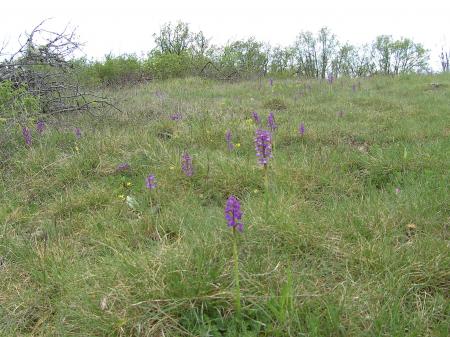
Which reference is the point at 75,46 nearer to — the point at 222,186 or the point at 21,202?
the point at 21,202

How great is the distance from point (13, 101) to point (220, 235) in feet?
13.5

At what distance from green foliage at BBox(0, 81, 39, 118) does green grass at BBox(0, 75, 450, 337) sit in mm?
377

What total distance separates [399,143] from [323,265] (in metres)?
2.92

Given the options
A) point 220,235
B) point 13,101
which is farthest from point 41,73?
point 220,235

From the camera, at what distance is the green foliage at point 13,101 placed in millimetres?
4650

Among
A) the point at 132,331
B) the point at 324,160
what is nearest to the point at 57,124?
the point at 324,160

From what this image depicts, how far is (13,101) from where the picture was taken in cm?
Answer: 491

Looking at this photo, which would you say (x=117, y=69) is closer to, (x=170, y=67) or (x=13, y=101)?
(x=170, y=67)

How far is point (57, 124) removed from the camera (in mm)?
5301

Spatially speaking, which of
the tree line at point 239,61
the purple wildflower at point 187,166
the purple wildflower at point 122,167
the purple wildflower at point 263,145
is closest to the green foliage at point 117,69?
the tree line at point 239,61

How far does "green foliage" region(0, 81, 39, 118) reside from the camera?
465 centimetres

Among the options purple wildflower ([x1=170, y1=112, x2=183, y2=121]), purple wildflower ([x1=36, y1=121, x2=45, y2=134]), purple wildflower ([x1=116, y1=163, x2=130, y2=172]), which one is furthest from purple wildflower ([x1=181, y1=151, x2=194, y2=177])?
purple wildflower ([x1=36, y1=121, x2=45, y2=134])

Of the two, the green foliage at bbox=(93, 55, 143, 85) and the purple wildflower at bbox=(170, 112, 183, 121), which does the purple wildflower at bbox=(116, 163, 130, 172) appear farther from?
the green foliage at bbox=(93, 55, 143, 85)

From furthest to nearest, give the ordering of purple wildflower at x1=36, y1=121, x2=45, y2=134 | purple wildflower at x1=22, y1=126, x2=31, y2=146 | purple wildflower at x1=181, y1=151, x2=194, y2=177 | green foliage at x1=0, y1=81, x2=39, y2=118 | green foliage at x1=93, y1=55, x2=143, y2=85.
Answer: green foliage at x1=93, y1=55, x2=143, y2=85 → purple wildflower at x1=36, y1=121, x2=45, y2=134 → green foliage at x1=0, y1=81, x2=39, y2=118 → purple wildflower at x1=22, y1=126, x2=31, y2=146 → purple wildflower at x1=181, y1=151, x2=194, y2=177
